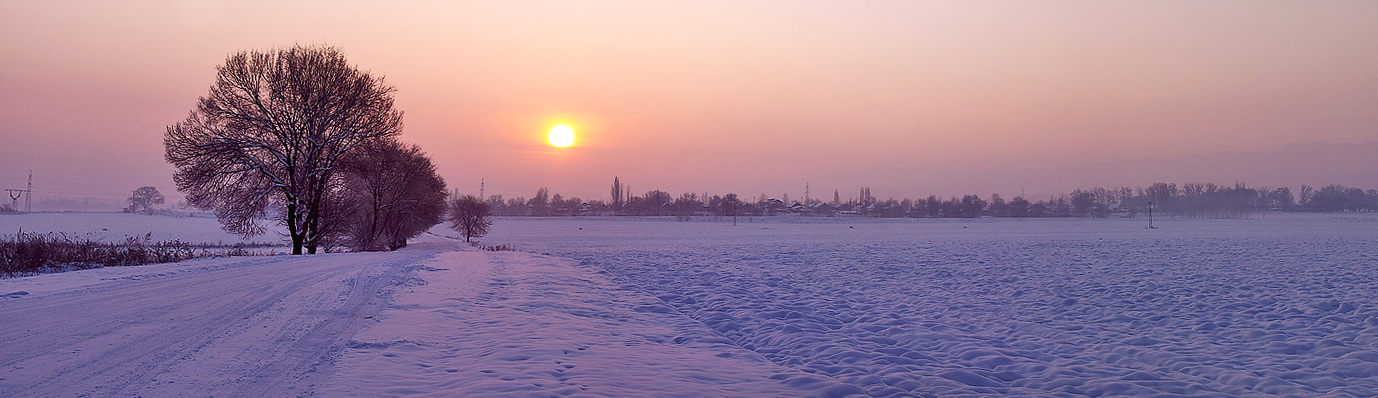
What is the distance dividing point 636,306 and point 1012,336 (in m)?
6.50

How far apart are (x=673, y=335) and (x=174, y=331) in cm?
621

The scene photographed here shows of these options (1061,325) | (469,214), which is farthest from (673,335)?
(469,214)

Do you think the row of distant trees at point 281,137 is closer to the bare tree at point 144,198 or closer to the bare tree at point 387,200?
the bare tree at point 387,200

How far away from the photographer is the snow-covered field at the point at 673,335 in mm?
6109

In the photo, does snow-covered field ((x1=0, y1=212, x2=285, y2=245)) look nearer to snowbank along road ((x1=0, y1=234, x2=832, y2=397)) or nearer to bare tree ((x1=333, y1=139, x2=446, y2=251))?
bare tree ((x1=333, y1=139, x2=446, y2=251))

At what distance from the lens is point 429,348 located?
24.7ft

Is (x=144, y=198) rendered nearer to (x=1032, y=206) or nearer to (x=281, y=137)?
(x=281, y=137)

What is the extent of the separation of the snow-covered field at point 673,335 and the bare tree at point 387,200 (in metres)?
16.0

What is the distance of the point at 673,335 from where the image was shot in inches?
374

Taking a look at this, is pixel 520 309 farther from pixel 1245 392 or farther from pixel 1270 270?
pixel 1270 270

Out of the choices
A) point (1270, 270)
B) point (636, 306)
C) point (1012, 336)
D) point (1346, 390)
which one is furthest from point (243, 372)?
point (1270, 270)

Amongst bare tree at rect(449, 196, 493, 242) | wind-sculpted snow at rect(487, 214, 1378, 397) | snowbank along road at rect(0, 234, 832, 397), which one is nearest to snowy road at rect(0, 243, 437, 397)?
snowbank along road at rect(0, 234, 832, 397)

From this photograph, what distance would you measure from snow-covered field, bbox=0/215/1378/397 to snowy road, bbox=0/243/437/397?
0.12 feet

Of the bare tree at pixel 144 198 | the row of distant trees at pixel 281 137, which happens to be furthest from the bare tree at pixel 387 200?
the bare tree at pixel 144 198
